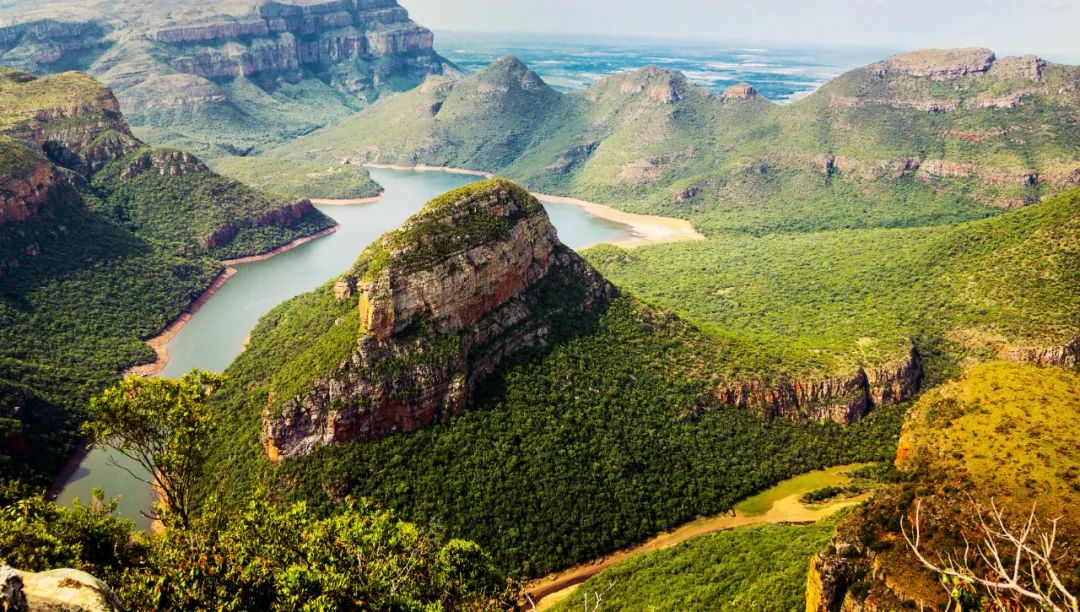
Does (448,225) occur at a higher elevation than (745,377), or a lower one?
higher

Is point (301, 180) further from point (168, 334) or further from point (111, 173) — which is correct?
point (168, 334)

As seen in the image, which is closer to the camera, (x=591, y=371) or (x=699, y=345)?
(x=591, y=371)

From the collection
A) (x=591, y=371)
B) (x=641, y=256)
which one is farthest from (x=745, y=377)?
(x=641, y=256)

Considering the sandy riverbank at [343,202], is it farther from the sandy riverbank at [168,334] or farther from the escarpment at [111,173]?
the sandy riverbank at [168,334]

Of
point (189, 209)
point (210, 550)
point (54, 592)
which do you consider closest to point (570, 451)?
point (210, 550)

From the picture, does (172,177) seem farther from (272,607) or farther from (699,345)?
(272,607)

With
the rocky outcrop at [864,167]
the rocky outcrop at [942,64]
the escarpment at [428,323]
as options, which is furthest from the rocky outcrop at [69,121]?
the rocky outcrop at [942,64]
